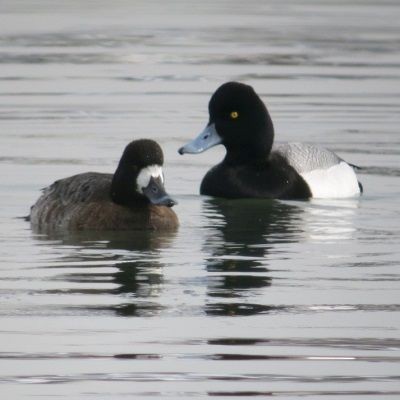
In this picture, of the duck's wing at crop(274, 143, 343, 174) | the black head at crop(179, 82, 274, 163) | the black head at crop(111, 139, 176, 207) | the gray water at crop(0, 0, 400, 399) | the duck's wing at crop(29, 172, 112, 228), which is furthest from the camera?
the duck's wing at crop(274, 143, 343, 174)

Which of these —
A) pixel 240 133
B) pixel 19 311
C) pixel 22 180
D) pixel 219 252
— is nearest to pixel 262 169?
pixel 240 133

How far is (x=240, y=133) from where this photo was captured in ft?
54.6

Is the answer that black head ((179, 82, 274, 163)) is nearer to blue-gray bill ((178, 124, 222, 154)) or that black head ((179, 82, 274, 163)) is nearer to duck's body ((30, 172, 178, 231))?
blue-gray bill ((178, 124, 222, 154))

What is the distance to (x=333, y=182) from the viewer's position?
16.4 metres

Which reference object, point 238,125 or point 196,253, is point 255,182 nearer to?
point 238,125

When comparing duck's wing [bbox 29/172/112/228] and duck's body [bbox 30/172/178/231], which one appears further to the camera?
duck's wing [bbox 29/172/112/228]

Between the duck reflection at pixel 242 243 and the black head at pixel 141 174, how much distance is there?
0.62 metres

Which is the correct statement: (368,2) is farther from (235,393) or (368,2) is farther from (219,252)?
(235,393)

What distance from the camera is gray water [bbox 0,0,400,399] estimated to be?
899 centimetres

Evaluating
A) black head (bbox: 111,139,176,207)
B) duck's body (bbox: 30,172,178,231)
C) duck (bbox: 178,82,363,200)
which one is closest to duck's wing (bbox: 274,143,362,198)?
duck (bbox: 178,82,363,200)

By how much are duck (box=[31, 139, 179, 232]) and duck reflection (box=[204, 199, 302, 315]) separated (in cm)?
53

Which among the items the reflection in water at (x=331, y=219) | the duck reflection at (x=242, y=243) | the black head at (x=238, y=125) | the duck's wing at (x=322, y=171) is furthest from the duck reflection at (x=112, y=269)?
the duck's wing at (x=322, y=171)

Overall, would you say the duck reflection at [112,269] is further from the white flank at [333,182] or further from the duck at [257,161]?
the white flank at [333,182]

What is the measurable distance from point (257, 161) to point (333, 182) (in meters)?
0.79
